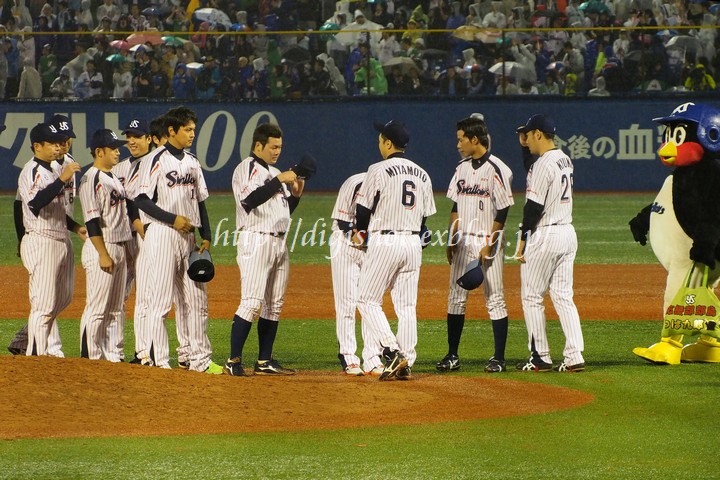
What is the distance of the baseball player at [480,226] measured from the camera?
27.5ft

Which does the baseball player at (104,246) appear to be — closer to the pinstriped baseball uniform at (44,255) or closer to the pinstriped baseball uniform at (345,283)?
the pinstriped baseball uniform at (44,255)

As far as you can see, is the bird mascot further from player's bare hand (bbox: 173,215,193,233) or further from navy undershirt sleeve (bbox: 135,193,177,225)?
navy undershirt sleeve (bbox: 135,193,177,225)

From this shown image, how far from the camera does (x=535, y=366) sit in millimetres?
8289

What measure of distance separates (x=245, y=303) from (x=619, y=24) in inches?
692

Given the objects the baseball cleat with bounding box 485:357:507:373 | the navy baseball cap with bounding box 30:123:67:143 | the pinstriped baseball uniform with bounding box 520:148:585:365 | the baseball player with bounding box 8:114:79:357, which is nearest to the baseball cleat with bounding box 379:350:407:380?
the baseball cleat with bounding box 485:357:507:373

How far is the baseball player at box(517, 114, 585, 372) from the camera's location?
26.8ft

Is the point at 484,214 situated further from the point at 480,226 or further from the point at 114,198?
the point at 114,198

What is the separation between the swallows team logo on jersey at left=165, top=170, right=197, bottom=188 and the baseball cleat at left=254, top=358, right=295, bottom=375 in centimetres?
138

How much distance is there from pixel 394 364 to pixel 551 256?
1.42m

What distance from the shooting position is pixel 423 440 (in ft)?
20.0

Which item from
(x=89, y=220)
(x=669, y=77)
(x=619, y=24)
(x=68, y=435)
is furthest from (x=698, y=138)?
(x=619, y=24)

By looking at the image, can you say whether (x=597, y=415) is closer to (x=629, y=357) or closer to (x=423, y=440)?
(x=423, y=440)

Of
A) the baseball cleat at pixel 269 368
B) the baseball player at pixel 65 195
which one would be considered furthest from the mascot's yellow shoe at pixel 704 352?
the baseball player at pixel 65 195

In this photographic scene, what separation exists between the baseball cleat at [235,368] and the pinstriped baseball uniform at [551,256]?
6.82 ft
